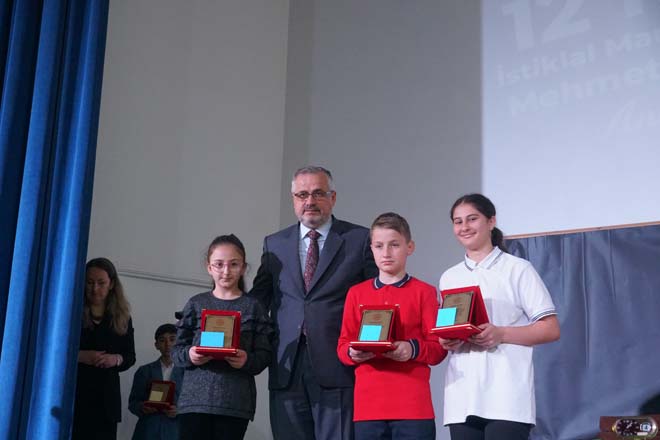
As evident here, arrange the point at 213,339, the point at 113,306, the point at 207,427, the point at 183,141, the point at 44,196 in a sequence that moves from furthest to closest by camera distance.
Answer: the point at 183,141 → the point at 113,306 → the point at 44,196 → the point at 207,427 → the point at 213,339

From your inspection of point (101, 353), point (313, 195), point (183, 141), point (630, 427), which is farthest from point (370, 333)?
point (183, 141)

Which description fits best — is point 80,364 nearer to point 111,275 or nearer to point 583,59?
point 111,275

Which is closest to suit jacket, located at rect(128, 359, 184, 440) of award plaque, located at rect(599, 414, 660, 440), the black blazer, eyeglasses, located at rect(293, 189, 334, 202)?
the black blazer

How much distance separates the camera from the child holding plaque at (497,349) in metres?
2.86

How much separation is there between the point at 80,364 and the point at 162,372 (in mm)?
1049

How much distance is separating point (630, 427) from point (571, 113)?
84.3 inches

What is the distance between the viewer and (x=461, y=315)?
9.37 feet

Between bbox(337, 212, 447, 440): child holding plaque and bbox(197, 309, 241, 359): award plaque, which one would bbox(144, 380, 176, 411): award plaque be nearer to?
bbox(197, 309, 241, 359): award plaque

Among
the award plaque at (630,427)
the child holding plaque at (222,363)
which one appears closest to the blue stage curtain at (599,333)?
the award plaque at (630,427)

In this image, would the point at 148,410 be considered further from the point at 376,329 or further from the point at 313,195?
the point at 376,329

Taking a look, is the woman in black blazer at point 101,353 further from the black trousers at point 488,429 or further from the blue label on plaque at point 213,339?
the black trousers at point 488,429

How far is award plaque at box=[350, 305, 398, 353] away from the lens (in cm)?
295

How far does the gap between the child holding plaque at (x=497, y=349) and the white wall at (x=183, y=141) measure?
3.02 metres

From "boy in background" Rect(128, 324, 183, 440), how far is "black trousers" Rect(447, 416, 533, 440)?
2.21 metres
